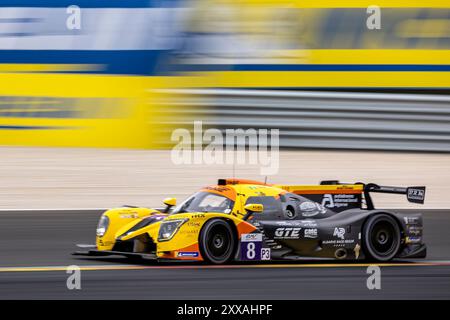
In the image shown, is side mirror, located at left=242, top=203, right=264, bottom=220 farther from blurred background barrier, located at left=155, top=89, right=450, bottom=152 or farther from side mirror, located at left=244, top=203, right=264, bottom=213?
blurred background barrier, located at left=155, top=89, right=450, bottom=152

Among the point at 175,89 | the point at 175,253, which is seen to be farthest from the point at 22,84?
the point at 175,253

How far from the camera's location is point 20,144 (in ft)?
50.6

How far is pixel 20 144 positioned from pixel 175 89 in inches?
99.2

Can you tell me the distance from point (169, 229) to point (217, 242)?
44 centimetres

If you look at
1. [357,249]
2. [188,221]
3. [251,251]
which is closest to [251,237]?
[251,251]

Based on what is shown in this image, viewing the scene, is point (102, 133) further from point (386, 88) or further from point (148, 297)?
point (148, 297)

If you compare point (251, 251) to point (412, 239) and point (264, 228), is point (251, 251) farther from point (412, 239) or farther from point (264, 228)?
point (412, 239)

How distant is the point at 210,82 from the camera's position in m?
15.5

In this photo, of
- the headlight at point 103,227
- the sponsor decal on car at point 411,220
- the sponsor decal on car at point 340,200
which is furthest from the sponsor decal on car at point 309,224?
the headlight at point 103,227

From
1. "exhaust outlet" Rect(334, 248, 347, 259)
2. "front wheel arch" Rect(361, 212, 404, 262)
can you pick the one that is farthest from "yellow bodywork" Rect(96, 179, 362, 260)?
"exhaust outlet" Rect(334, 248, 347, 259)

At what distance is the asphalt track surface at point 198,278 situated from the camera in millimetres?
7496
